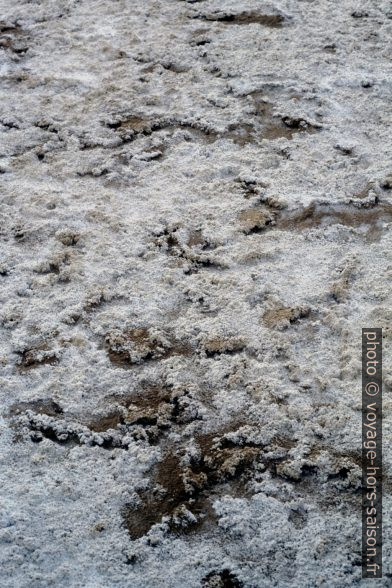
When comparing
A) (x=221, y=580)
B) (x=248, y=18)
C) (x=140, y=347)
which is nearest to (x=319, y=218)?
(x=140, y=347)

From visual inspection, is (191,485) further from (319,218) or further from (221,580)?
(319,218)

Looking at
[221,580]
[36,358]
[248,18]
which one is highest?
[248,18]

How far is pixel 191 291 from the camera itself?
205cm

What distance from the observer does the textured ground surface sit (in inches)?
59.4

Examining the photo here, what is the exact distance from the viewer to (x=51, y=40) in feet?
10.8

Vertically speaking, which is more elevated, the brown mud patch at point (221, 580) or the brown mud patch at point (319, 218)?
the brown mud patch at point (319, 218)

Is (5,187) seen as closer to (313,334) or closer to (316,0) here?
(313,334)

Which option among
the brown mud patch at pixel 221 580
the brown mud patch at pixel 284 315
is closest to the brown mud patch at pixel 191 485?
the brown mud patch at pixel 221 580

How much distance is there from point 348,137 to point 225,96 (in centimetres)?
58

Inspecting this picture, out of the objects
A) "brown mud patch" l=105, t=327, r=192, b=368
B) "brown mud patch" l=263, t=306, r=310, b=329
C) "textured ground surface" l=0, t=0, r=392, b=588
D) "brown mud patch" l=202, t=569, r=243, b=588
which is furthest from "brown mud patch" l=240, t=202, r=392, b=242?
"brown mud patch" l=202, t=569, r=243, b=588

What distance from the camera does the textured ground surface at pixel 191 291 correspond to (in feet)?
4.95

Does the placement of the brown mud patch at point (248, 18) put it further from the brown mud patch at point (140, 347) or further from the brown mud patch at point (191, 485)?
the brown mud patch at point (191, 485)

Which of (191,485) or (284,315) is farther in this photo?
(284,315)

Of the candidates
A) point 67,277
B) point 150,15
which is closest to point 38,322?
point 67,277
